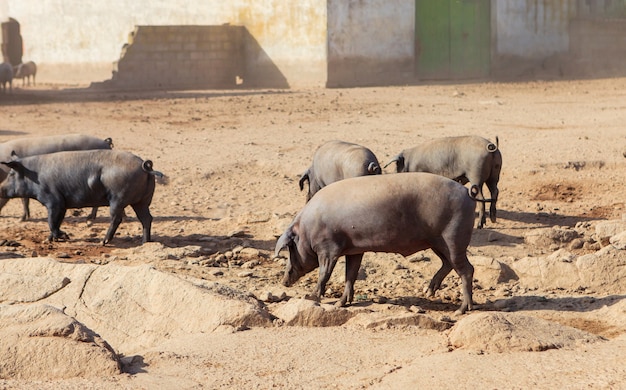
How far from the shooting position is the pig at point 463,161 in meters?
10.1

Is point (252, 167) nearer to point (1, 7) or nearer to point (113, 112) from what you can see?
point (113, 112)

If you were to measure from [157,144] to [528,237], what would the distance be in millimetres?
6717

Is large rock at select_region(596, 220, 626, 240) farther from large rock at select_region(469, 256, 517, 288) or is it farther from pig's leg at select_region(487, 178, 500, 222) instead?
large rock at select_region(469, 256, 517, 288)

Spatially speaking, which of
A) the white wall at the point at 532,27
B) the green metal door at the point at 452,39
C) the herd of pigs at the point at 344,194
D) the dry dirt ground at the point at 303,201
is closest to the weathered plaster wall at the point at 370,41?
the green metal door at the point at 452,39

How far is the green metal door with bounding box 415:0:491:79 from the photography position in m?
24.6

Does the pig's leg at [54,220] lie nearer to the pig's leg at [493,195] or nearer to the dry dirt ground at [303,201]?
the dry dirt ground at [303,201]

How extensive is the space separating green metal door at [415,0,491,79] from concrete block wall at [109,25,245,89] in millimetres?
4480

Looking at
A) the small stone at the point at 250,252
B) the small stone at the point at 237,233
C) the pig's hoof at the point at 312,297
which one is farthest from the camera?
the small stone at the point at 237,233

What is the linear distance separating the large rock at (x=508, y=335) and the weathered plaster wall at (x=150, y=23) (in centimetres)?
1737

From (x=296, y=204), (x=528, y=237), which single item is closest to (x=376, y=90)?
(x=296, y=204)

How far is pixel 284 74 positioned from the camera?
77.7 ft

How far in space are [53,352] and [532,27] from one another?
22.5m

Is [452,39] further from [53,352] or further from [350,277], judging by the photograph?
[53,352]

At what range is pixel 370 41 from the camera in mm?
23500
